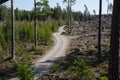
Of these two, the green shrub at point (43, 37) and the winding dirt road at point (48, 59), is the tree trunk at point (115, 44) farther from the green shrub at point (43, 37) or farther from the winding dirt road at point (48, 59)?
the green shrub at point (43, 37)

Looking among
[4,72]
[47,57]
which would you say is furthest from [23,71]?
[47,57]

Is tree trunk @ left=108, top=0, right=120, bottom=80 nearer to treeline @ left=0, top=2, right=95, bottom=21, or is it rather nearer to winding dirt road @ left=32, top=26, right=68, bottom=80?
winding dirt road @ left=32, top=26, right=68, bottom=80

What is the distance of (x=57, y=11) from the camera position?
10294 centimetres

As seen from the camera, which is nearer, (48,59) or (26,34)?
(48,59)

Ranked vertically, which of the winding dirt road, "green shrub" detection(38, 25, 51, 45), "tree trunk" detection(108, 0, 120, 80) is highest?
"tree trunk" detection(108, 0, 120, 80)

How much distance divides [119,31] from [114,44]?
37 cm

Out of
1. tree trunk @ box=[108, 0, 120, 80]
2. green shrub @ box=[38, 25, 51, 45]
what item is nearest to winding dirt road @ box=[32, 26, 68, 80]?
green shrub @ box=[38, 25, 51, 45]

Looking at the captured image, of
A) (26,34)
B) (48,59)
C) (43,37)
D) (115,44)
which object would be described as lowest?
(48,59)

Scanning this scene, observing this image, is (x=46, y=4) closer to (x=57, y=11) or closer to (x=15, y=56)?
(x=15, y=56)

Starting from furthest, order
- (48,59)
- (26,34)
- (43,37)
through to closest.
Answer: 1. (43,37)
2. (26,34)
3. (48,59)

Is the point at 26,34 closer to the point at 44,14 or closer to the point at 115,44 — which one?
the point at 44,14

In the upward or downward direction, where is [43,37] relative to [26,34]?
downward

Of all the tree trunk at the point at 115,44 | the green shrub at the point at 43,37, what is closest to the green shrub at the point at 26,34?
the green shrub at the point at 43,37

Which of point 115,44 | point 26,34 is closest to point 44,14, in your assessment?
point 26,34
